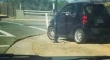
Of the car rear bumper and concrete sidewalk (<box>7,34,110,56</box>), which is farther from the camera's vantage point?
the car rear bumper

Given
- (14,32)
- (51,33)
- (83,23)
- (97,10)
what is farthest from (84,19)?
(14,32)

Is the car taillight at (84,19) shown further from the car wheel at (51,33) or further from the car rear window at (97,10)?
the car wheel at (51,33)

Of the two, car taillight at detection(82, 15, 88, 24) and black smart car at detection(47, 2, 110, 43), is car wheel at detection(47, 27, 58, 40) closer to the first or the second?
black smart car at detection(47, 2, 110, 43)

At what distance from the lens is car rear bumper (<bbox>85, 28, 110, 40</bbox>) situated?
1043cm

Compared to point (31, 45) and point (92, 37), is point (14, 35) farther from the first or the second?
point (92, 37)

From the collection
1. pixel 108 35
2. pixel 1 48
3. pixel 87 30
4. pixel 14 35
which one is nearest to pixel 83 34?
pixel 87 30

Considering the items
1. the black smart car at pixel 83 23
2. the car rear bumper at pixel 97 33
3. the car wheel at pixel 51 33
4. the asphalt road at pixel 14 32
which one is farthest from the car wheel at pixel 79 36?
the asphalt road at pixel 14 32

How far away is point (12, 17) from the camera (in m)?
6.82

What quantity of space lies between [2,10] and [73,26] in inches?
188

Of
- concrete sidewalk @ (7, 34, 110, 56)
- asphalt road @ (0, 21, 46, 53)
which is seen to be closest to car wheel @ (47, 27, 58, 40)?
asphalt road @ (0, 21, 46, 53)

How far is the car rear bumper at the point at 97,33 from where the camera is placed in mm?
10430

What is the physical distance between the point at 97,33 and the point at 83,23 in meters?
0.58

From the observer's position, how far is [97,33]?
34.3ft

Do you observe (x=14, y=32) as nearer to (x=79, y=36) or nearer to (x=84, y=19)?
(x=79, y=36)
